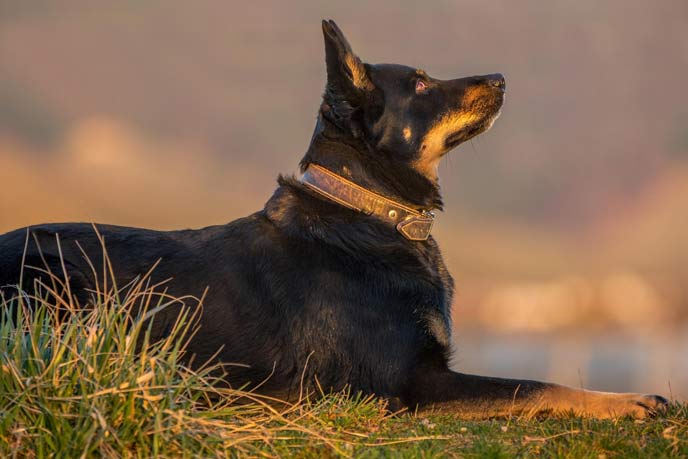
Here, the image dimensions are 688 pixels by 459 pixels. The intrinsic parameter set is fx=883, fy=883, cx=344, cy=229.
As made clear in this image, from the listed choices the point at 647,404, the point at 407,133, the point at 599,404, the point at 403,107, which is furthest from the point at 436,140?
the point at 647,404

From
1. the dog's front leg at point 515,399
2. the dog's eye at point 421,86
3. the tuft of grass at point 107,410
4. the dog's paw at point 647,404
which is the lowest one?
the tuft of grass at point 107,410

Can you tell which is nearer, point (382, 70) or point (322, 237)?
point (322, 237)

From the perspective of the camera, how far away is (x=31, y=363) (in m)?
4.52

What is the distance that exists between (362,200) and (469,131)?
1.20 m

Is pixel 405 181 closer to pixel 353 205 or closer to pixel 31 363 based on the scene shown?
pixel 353 205

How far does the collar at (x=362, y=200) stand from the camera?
651 cm

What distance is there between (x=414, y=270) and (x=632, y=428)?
187cm

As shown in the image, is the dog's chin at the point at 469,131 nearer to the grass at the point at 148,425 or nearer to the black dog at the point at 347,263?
the black dog at the point at 347,263

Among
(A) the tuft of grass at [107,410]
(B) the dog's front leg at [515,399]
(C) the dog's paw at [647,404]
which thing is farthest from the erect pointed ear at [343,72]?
(C) the dog's paw at [647,404]

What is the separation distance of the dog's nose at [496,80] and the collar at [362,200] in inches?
54.1

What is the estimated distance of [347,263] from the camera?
6.34 metres

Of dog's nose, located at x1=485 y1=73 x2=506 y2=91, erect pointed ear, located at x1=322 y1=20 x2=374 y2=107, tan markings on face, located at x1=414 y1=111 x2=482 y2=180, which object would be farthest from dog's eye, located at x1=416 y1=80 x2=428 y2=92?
dog's nose, located at x1=485 y1=73 x2=506 y2=91

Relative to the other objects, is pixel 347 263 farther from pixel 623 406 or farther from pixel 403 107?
pixel 623 406

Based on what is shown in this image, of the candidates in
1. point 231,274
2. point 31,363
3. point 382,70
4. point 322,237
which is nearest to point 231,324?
point 231,274
